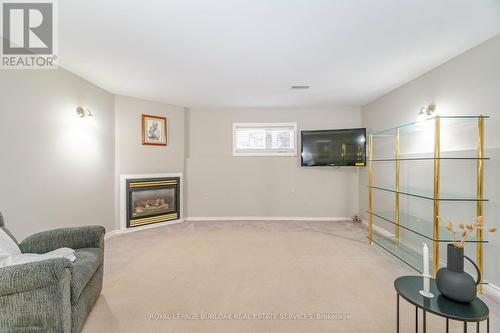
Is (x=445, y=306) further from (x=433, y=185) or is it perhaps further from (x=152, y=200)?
(x=152, y=200)

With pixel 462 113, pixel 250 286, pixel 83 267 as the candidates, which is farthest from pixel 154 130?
pixel 462 113

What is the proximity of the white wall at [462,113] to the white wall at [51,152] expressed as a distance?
4.82 metres

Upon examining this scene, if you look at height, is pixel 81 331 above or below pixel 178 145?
below

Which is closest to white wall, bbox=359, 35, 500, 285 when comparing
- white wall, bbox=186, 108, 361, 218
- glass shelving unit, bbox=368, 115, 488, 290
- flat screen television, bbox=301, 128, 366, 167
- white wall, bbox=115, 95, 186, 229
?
glass shelving unit, bbox=368, 115, 488, 290

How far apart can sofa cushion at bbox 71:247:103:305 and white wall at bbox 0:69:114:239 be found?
3.84 ft

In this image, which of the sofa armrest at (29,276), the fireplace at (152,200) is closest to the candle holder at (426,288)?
the sofa armrest at (29,276)

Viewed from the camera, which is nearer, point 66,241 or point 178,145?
point 66,241

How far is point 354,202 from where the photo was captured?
17.2 ft

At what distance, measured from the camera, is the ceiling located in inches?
74.7

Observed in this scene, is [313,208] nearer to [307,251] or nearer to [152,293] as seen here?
[307,251]

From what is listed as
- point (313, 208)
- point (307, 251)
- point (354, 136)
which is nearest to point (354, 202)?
point (313, 208)

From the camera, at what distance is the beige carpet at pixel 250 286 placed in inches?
74.8

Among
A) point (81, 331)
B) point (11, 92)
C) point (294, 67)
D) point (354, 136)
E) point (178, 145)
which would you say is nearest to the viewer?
point (81, 331)

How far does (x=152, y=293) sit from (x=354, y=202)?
442 centimetres
